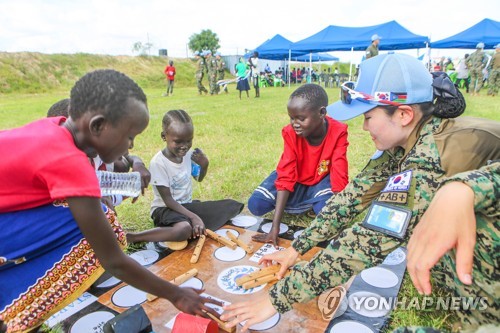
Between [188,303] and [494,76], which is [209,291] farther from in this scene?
[494,76]

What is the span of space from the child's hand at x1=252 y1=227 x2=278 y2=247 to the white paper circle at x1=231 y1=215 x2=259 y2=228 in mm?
273

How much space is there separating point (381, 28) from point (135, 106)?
16.0 metres

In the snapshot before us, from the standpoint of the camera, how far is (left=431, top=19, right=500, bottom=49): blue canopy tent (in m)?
14.4

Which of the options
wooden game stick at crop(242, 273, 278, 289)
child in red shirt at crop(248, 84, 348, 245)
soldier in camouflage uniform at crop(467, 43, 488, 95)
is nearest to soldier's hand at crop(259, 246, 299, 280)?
wooden game stick at crop(242, 273, 278, 289)

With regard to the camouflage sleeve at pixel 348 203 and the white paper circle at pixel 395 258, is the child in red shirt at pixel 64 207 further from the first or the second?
the white paper circle at pixel 395 258

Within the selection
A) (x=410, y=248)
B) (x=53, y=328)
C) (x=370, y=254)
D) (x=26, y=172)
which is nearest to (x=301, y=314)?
(x=370, y=254)

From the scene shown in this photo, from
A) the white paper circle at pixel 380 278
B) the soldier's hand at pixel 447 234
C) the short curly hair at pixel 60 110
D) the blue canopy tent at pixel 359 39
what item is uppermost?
the blue canopy tent at pixel 359 39

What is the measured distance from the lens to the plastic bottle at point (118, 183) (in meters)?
1.91

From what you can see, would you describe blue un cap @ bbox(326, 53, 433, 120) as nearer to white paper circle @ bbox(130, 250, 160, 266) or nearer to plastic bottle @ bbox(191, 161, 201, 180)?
white paper circle @ bbox(130, 250, 160, 266)

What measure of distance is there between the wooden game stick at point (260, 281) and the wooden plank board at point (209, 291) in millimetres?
42

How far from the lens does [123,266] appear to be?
4.20ft

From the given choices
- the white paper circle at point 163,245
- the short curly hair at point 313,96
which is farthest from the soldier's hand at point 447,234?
the white paper circle at point 163,245

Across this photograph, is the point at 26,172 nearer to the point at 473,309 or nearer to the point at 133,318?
the point at 133,318

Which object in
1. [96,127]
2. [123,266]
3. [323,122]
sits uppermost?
[96,127]
